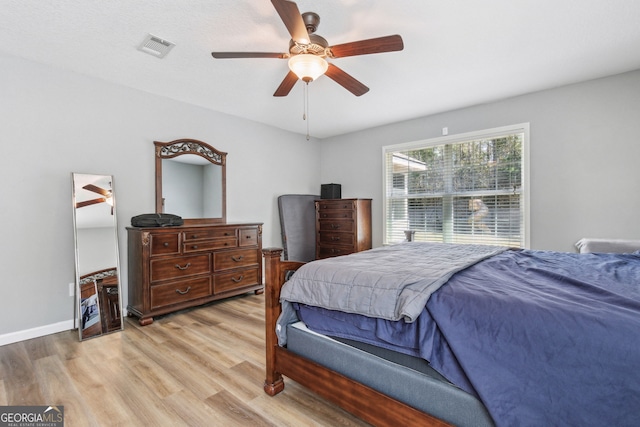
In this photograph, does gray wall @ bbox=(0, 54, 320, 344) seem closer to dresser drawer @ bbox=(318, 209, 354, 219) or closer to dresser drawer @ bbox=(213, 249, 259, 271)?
dresser drawer @ bbox=(213, 249, 259, 271)

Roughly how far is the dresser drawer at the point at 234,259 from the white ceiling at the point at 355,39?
6.28 feet

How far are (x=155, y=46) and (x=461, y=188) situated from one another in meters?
3.83

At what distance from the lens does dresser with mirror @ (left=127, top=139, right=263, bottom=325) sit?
3.01 m

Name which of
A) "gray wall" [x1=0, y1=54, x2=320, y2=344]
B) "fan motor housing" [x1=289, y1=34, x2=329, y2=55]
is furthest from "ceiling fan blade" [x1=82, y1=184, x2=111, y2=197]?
"fan motor housing" [x1=289, y1=34, x2=329, y2=55]

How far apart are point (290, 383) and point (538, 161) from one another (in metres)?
3.58

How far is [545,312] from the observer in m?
1.03

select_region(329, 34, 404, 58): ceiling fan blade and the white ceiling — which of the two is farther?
the white ceiling

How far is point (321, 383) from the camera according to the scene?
1.58 metres

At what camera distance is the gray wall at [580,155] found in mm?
2957

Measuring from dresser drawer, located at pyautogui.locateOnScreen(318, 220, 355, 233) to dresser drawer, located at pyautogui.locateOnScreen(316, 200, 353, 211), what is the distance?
233 millimetres

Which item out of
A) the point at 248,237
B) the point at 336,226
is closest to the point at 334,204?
the point at 336,226

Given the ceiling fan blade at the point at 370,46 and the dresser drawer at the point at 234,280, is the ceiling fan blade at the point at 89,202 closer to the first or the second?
the dresser drawer at the point at 234,280

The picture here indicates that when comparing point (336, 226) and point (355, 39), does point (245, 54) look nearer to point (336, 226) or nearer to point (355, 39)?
point (355, 39)

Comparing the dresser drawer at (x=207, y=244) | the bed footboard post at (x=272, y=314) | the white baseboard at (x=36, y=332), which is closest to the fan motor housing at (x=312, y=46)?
the bed footboard post at (x=272, y=314)
